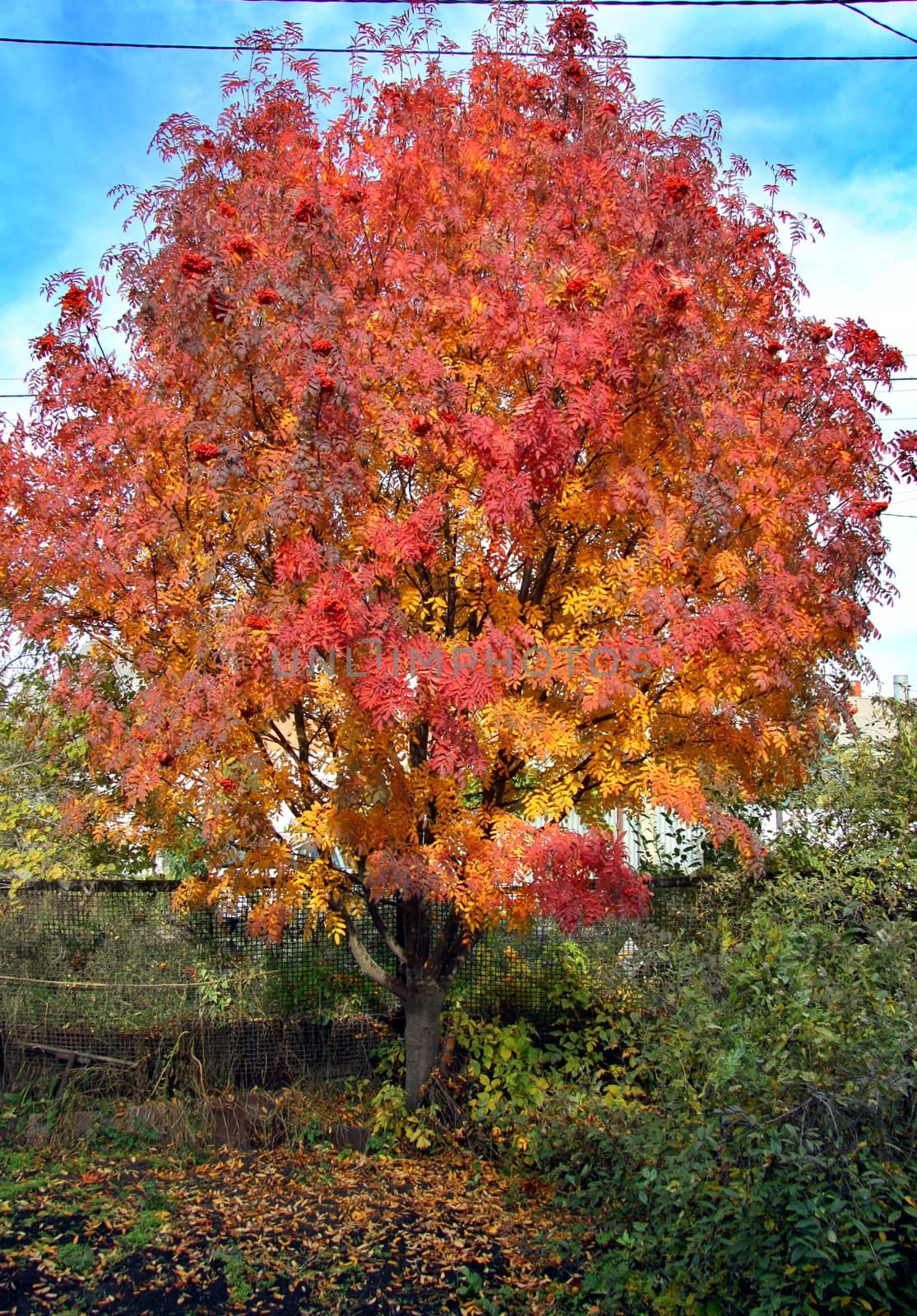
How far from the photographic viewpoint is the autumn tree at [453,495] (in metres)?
4.34

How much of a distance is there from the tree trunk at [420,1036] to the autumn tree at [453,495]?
Answer: 3.39 ft

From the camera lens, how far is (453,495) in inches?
186

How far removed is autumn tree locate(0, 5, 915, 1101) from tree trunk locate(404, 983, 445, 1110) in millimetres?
1032

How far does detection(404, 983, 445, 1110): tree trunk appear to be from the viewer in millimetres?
6012

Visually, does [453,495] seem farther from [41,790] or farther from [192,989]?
[41,790]

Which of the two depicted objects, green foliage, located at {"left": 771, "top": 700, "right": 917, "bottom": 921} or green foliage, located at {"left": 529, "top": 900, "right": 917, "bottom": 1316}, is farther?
green foliage, located at {"left": 771, "top": 700, "right": 917, "bottom": 921}

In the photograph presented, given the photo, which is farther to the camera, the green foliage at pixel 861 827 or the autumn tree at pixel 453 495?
the green foliage at pixel 861 827

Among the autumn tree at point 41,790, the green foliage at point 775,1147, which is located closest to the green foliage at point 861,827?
the green foliage at point 775,1147

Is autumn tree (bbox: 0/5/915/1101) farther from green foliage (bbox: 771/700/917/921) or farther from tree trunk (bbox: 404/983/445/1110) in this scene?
green foliage (bbox: 771/700/917/921)

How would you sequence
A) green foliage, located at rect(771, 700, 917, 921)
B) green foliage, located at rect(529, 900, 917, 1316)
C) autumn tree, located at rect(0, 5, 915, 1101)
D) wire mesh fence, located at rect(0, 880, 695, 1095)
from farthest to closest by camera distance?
green foliage, located at rect(771, 700, 917, 921)
wire mesh fence, located at rect(0, 880, 695, 1095)
autumn tree, located at rect(0, 5, 915, 1101)
green foliage, located at rect(529, 900, 917, 1316)

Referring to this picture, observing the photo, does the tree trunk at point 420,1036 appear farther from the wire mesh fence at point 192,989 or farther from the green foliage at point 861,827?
the green foliage at point 861,827

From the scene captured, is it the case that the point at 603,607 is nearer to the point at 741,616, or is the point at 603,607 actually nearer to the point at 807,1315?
the point at 741,616

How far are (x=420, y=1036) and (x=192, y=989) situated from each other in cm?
151

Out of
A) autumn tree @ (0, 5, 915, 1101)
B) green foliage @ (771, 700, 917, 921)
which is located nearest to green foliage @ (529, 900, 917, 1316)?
autumn tree @ (0, 5, 915, 1101)
